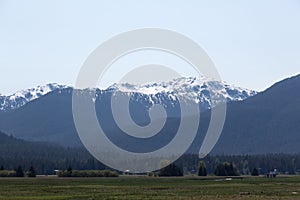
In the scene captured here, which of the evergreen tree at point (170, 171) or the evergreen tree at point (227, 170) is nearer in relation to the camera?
the evergreen tree at point (170, 171)

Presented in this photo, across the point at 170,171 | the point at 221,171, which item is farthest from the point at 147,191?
the point at 221,171

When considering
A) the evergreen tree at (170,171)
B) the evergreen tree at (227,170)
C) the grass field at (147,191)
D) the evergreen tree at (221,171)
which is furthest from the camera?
the evergreen tree at (221,171)

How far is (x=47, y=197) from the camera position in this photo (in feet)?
253

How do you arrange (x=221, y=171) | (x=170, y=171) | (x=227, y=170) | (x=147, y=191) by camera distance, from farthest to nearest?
(x=221, y=171) → (x=227, y=170) → (x=170, y=171) → (x=147, y=191)

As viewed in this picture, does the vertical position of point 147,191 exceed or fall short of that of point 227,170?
it falls short

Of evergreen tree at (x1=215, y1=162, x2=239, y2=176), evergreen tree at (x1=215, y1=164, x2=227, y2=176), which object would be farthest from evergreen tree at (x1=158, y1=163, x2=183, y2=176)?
evergreen tree at (x1=215, y1=162, x2=239, y2=176)

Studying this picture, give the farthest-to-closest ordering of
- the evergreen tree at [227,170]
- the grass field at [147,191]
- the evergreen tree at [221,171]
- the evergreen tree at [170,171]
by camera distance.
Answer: the evergreen tree at [221,171], the evergreen tree at [227,170], the evergreen tree at [170,171], the grass field at [147,191]

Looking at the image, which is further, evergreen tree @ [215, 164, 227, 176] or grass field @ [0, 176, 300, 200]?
evergreen tree @ [215, 164, 227, 176]

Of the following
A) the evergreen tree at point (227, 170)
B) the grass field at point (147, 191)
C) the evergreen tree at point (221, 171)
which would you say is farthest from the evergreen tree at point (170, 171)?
the grass field at point (147, 191)

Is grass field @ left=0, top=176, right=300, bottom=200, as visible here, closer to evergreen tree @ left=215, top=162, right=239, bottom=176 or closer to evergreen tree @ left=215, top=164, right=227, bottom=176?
evergreen tree @ left=215, top=162, right=239, bottom=176

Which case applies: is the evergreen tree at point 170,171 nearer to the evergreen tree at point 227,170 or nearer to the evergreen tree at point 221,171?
the evergreen tree at point 221,171

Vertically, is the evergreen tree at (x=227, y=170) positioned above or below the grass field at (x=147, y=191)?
above

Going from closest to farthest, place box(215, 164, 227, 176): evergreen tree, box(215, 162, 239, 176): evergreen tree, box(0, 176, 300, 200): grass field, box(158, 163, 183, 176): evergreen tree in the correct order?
1. box(0, 176, 300, 200): grass field
2. box(158, 163, 183, 176): evergreen tree
3. box(215, 162, 239, 176): evergreen tree
4. box(215, 164, 227, 176): evergreen tree

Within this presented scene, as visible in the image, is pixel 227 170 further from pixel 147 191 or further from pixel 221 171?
pixel 147 191
